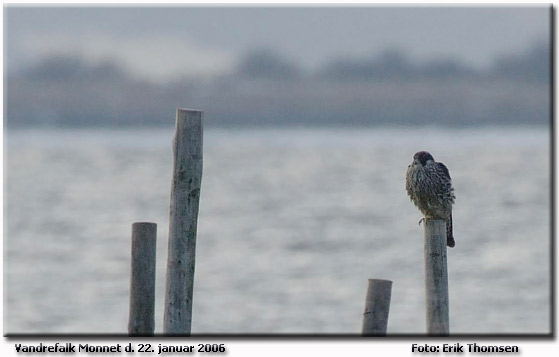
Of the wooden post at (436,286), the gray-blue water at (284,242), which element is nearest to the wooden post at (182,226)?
the wooden post at (436,286)

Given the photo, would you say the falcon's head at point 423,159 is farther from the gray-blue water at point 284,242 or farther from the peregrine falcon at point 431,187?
the gray-blue water at point 284,242

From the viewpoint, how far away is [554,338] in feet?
37.4

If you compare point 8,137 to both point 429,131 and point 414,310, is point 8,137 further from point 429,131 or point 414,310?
point 414,310

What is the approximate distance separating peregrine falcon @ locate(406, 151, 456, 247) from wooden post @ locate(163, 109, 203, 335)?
2365 millimetres

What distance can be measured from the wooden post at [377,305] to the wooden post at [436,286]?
323mm

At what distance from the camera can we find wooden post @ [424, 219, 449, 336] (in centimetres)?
1010

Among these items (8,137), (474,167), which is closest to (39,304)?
(474,167)

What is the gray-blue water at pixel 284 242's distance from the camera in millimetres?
25156

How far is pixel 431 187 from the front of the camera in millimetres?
11906

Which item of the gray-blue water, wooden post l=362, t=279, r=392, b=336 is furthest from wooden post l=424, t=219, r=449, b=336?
the gray-blue water

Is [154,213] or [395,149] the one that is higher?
[395,149]

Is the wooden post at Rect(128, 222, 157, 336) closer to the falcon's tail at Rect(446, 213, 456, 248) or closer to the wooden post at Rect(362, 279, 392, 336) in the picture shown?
the wooden post at Rect(362, 279, 392, 336)

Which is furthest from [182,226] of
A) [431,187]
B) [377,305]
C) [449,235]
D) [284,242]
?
[284,242]

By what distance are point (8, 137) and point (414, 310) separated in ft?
286
